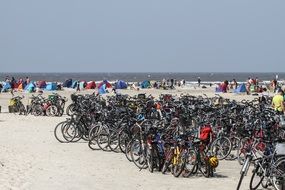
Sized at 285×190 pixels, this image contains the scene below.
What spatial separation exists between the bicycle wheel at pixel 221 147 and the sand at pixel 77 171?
0.68ft

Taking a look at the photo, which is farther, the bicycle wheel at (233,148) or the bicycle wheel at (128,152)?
the bicycle wheel at (128,152)

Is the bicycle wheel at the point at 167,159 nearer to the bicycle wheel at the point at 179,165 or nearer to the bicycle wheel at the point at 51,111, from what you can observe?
the bicycle wheel at the point at 179,165

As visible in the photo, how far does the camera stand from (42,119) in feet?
77.8

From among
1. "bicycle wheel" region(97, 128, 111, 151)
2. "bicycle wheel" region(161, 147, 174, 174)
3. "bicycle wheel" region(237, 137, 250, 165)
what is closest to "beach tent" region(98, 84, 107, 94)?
"bicycle wheel" region(97, 128, 111, 151)

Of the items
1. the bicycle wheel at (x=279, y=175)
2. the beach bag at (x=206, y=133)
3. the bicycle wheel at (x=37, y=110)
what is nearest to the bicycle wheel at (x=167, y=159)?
the beach bag at (x=206, y=133)

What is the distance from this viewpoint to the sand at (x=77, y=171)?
32.4 ft

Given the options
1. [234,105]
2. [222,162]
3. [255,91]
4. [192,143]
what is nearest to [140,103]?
[234,105]

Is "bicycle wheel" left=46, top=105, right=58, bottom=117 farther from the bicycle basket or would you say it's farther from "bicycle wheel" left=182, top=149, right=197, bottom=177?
the bicycle basket

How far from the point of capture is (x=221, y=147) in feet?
41.1

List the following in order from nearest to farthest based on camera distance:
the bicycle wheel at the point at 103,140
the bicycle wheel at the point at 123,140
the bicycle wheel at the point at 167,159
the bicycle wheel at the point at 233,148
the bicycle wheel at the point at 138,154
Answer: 1. the bicycle wheel at the point at 167,159
2. the bicycle wheel at the point at 138,154
3. the bicycle wheel at the point at 233,148
4. the bicycle wheel at the point at 123,140
5. the bicycle wheel at the point at 103,140

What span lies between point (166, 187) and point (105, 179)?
137cm

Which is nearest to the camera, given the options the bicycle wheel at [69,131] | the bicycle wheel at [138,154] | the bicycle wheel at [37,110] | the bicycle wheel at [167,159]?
the bicycle wheel at [167,159]

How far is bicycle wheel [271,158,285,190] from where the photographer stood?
871 cm

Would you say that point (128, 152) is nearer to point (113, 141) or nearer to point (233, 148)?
point (113, 141)
